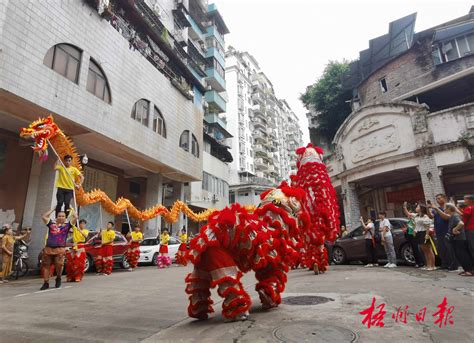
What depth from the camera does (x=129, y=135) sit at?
1568cm

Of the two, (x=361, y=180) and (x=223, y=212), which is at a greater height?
(x=361, y=180)

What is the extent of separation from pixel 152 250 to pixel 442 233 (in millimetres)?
12088

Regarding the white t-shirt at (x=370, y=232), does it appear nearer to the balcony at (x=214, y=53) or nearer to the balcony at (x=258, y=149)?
the balcony at (x=214, y=53)

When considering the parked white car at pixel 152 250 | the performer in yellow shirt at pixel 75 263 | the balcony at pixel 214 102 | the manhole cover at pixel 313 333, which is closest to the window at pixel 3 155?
the performer in yellow shirt at pixel 75 263

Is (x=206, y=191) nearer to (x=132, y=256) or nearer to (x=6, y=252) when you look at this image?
(x=132, y=256)

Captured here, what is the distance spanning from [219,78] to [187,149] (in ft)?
56.5

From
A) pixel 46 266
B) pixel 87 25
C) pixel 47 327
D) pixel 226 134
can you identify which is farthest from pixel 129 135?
pixel 226 134

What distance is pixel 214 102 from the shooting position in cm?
3475

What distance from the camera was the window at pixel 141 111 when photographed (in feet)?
55.3

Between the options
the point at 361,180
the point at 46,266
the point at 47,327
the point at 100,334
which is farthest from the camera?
the point at 361,180

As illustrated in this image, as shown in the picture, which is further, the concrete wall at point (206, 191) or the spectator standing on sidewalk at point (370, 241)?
the concrete wall at point (206, 191)

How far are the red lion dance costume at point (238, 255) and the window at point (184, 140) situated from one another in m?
17.7

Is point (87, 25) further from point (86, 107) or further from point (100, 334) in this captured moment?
point (100, 334)

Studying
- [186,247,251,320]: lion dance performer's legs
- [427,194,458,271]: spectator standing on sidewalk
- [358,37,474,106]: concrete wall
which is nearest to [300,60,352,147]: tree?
[358,37,474,106]: concrete wall
